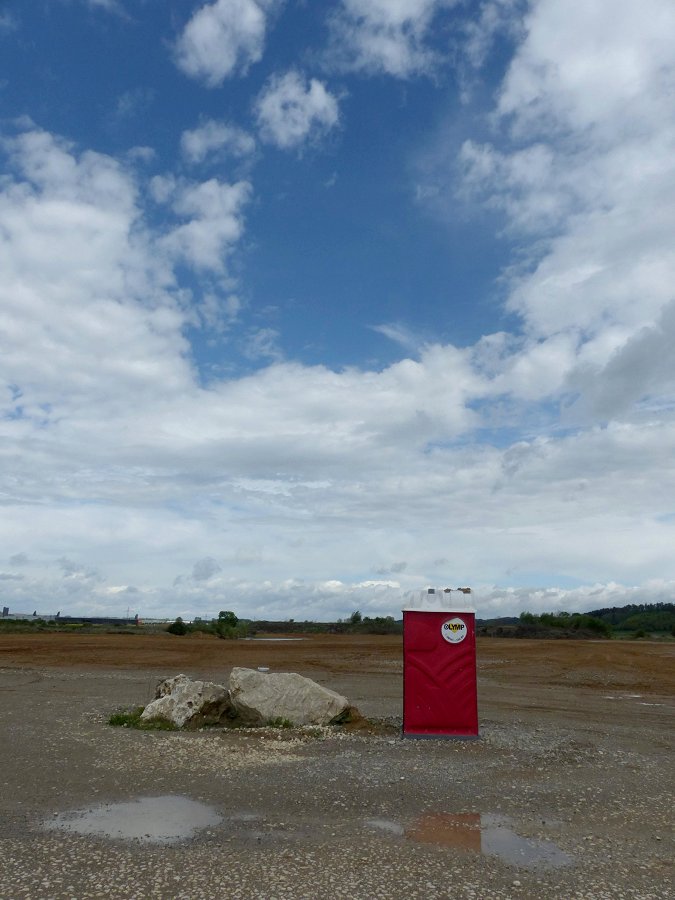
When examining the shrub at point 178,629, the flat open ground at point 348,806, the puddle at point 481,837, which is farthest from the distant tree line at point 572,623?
the puddle at point 481,837

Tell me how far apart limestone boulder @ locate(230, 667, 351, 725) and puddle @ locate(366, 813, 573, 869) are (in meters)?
5.78

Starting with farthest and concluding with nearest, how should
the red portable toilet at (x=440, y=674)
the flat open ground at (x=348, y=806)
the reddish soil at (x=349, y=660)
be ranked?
the reddish soil at (x=349, y=660), the red portable toilet at (x=440, y=674), the flat open ground at (x=348, y=806)

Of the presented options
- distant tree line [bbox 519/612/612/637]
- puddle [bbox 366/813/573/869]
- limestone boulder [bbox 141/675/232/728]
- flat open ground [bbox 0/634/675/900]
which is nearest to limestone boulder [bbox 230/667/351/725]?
limestone boulder [bbox 141/675/232/728]

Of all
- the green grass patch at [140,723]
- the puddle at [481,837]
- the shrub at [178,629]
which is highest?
the shrub at [178,629]

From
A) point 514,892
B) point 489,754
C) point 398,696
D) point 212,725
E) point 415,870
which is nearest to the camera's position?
point 514,892

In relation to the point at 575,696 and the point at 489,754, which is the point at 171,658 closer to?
the point at 575,696

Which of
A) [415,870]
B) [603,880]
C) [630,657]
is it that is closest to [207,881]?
[415,870]

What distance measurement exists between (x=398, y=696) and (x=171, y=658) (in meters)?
15.1

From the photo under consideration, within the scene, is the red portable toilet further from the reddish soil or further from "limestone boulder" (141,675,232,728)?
the reddish soil

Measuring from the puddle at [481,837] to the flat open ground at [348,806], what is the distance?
0.03 metres

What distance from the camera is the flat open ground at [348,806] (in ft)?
Answer: 19.1

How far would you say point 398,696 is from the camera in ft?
62.2

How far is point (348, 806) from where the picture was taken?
7.98 metres

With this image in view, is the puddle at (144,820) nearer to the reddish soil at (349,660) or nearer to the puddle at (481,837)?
the puddle at (481,837)
